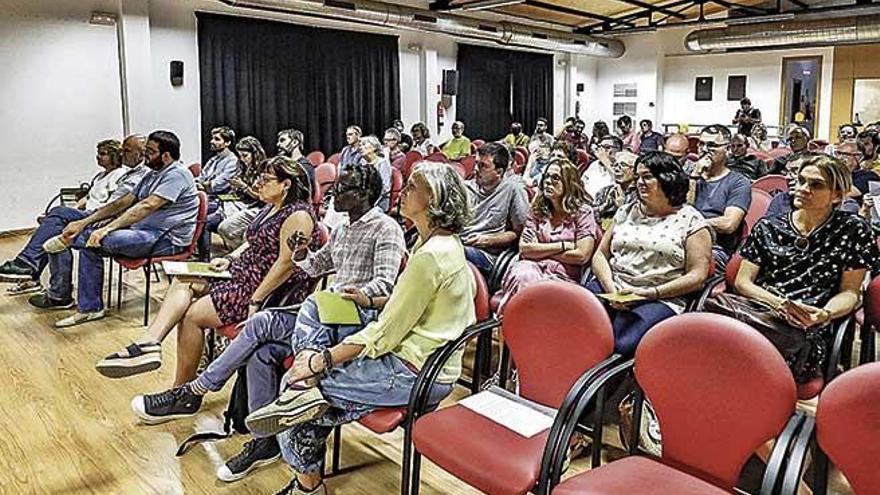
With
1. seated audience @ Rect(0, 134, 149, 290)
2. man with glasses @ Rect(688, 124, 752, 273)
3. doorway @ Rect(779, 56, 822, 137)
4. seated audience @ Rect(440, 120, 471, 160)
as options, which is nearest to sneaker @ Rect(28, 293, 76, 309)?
seated audience @ Rect(0, 134, 149, 290)

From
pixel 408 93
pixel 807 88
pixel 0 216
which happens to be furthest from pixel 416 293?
pixel 807 88

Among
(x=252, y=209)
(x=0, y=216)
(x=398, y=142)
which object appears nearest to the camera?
(x=252, y=209)

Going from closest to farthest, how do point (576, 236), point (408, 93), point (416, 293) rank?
point (416, 293) < point (576, 236) < point (408, 93)

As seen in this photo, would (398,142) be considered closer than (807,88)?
Yes

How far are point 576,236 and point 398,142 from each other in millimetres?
5590

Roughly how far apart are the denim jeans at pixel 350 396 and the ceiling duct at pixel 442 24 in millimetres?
7023

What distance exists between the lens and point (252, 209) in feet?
17.9

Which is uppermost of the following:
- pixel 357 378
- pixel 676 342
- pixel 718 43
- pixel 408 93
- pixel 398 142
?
pixel 718 43

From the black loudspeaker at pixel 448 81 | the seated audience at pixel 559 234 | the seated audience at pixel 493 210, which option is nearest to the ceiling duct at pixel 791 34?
the black loudspeaker at pixel 448 81

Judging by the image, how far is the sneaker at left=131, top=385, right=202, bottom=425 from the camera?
296 cm

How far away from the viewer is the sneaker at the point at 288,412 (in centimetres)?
217

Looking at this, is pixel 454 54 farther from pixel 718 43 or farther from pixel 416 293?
pixel 416 293

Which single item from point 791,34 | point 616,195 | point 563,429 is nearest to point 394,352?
point 563,429

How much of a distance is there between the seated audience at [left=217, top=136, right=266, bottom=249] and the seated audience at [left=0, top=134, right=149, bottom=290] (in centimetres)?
77
